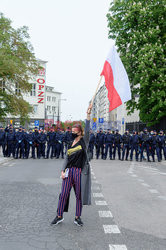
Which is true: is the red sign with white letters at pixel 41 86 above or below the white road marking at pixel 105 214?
above

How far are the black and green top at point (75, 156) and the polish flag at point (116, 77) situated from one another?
143cm

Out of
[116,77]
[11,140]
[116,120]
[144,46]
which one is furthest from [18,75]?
[116,120]

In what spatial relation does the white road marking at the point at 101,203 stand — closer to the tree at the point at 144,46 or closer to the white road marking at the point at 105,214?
the white road marking at the point at 105,214

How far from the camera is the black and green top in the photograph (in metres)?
6.07

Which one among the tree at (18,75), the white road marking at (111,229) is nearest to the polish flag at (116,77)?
the white road marking at (111,229)

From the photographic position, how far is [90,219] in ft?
21.4

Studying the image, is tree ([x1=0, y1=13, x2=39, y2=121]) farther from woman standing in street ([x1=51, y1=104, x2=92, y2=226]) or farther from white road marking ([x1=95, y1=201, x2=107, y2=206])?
woman standing in street ([x1=51, y1=104, x2=92, y2=226])

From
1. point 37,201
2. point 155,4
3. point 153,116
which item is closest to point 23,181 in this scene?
point 37,201

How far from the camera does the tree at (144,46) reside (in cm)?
2452

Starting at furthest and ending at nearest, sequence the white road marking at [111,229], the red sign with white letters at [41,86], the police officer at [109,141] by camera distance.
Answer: the red sign with white letters at [41,86]
the police officer at [109,141]
the white road marking at [111,229]

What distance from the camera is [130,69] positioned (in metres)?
26.9

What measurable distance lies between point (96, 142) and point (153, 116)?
5340 mm

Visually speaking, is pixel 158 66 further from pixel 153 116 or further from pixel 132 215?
pixel 132 215

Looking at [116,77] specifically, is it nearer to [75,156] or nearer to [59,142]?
[75,156]
